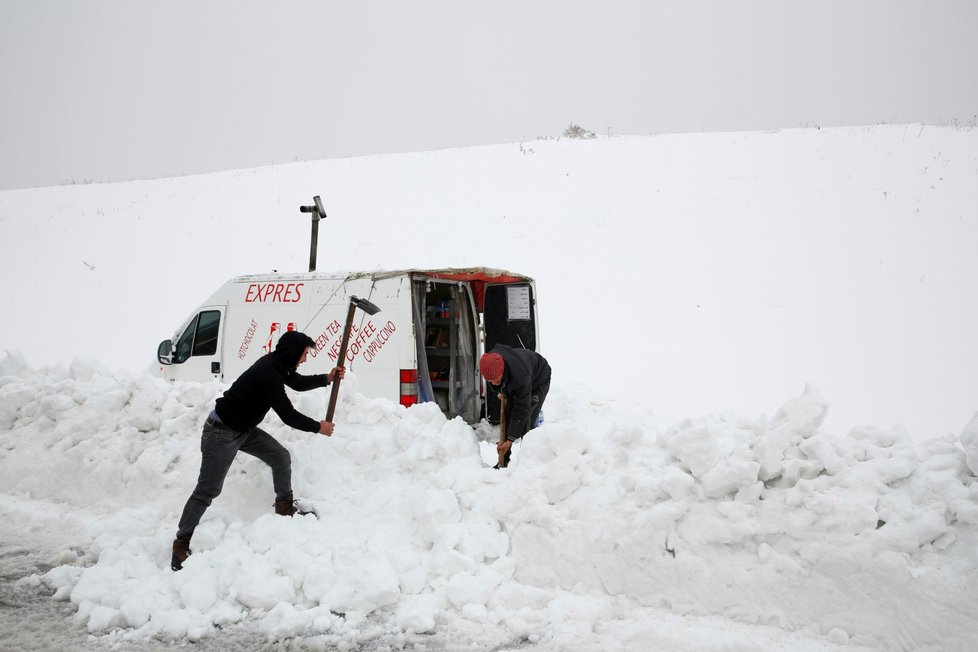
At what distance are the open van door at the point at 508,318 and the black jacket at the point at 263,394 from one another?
3693 millimetres

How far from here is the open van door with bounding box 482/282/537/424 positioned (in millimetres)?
7980

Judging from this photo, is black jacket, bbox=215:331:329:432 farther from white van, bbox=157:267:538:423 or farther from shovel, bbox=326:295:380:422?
white van, bbox=157:267:538:423

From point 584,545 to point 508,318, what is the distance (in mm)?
4289

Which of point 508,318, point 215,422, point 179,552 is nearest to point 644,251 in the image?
point 508,318

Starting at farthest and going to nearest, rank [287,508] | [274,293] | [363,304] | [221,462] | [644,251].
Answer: [644,251]
[274,293]
[363,304]
[287,508]
[221,462]

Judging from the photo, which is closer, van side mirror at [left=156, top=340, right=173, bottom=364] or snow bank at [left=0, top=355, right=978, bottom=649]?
snow bank at [left=0, top=355, right=978, bottom=649]

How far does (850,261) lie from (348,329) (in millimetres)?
14433

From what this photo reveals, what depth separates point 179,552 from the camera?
13.6 ft

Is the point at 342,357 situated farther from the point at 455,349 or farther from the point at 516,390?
the point at 455,349

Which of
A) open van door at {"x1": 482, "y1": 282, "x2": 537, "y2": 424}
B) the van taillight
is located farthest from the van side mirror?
open van door at {"x1": 482, "y1": 282, "x2": 537, "y2": 424}

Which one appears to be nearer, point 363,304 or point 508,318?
point 363,304

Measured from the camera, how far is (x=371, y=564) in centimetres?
394

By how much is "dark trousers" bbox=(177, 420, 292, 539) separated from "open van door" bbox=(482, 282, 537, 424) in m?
3.67

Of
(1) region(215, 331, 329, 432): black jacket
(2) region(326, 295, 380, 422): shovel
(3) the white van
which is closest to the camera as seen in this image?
(1) region(215, 331, 329, 432): black jacket
